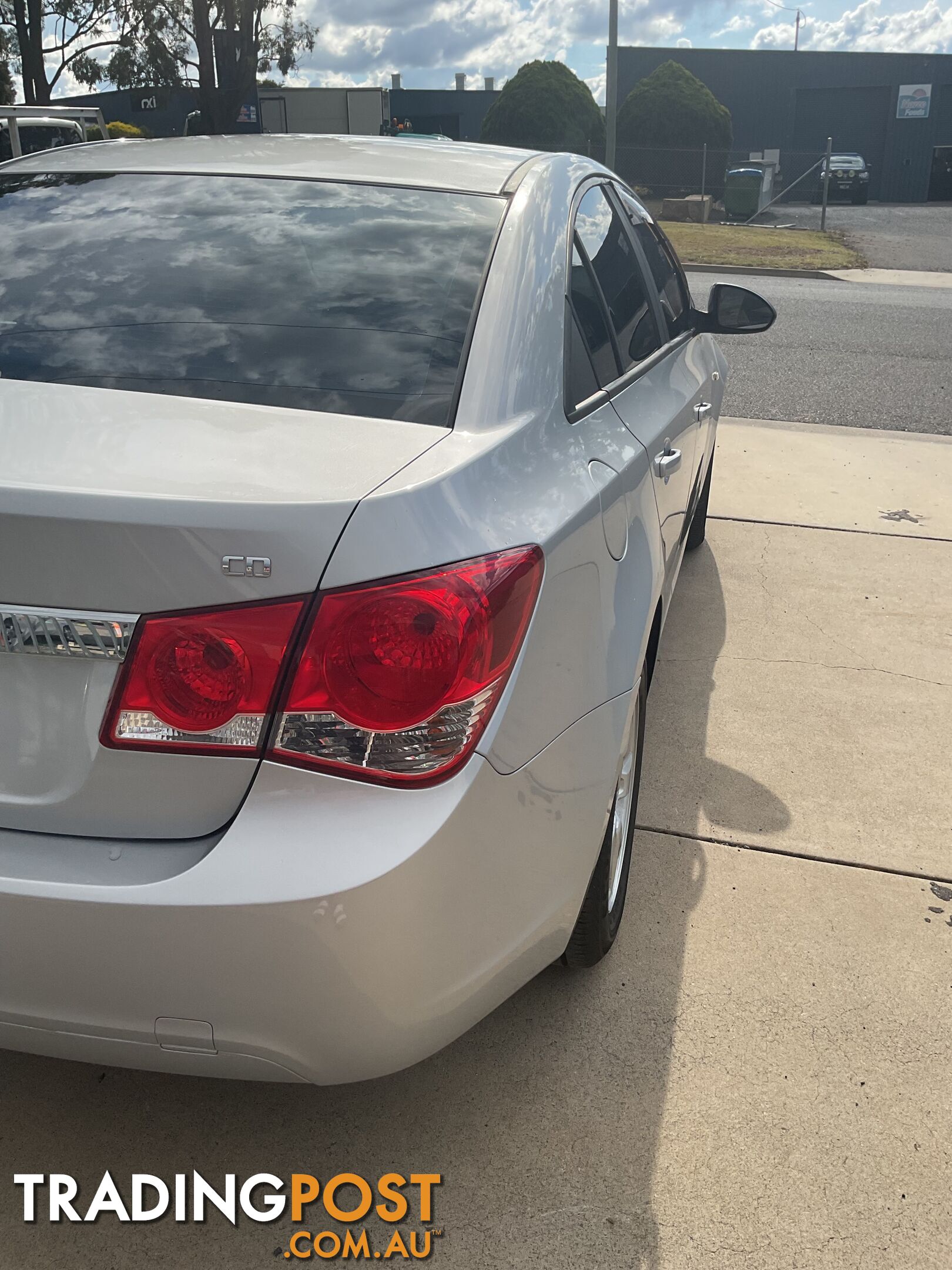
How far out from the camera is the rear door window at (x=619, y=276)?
2.77 m

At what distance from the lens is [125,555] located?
1.50 m

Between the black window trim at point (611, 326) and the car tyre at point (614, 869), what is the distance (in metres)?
0.60

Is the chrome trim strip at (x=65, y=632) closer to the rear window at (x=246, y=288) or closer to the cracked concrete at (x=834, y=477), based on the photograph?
the rear window at (x=246, y=288)

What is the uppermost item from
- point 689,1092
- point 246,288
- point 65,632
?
point 246,288

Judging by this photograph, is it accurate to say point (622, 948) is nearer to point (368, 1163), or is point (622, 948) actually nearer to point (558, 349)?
point (368, 1163)

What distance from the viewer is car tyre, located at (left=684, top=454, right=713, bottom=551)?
4996mm

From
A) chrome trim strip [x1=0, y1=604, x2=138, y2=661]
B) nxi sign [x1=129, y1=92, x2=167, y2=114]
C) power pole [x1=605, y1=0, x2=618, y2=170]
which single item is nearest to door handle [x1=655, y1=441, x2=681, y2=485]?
chrome trim strip [x1=0, y1=604, x2=138, y2=661]

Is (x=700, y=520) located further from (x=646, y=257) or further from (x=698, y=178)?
(x=698, y=178)

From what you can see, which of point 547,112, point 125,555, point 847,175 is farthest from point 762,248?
point 125,555

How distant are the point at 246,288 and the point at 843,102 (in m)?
51.2

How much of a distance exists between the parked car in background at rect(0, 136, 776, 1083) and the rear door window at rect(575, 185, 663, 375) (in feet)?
2.10

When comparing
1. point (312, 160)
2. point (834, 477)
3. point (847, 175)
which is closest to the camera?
point (312, 160)

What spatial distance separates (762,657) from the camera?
424 cm

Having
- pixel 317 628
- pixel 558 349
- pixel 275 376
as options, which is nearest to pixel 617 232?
pixel 558 349
